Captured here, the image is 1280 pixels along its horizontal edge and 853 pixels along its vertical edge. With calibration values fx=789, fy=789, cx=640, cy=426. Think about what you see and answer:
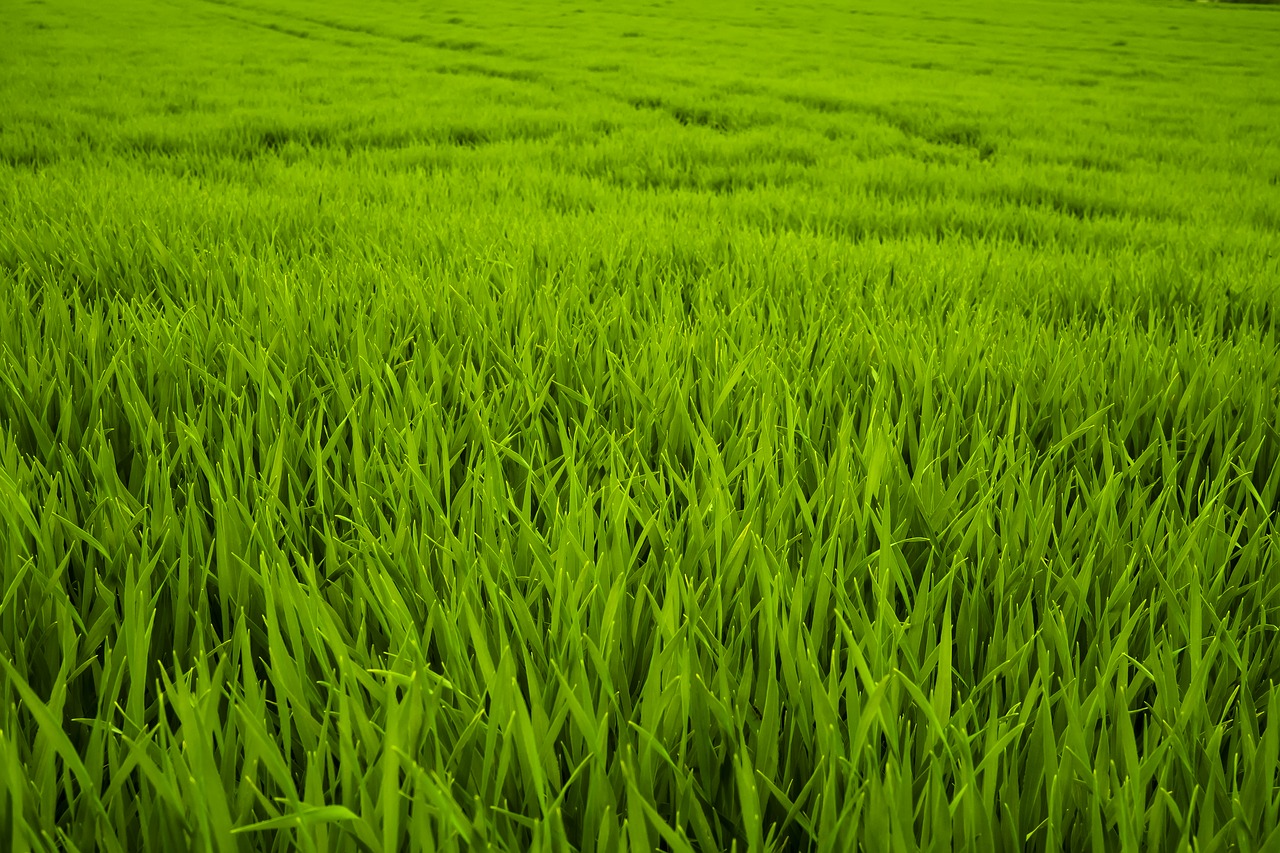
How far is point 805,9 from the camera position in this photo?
803 inches

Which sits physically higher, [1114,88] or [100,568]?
[1114,88]

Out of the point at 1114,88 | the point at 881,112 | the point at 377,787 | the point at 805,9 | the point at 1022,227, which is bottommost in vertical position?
the point at 377,787

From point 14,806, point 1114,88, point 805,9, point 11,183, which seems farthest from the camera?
point 805,9

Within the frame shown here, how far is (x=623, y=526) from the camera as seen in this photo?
2.35 ft

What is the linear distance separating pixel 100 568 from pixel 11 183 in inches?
116

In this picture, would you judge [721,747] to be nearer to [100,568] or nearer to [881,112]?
[100,568]

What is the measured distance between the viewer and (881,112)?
7062mm

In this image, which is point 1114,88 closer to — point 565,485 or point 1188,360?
point 1188,360

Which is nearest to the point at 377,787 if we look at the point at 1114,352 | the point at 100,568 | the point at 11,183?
the point at 100,568

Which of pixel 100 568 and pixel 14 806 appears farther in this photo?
pixel 100 568

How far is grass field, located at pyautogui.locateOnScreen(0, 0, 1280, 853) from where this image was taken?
48cm

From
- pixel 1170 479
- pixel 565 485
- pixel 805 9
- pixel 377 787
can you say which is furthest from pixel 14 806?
pixel 805 9

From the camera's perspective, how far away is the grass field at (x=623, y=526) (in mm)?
479

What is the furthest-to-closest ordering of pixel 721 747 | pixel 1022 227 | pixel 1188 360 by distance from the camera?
pixel 1022 227 → pixel 1188 360 → pixel 721 747
